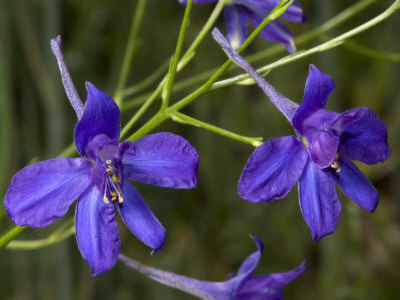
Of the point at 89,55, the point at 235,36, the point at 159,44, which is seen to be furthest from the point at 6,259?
Answer: the point at 235,36

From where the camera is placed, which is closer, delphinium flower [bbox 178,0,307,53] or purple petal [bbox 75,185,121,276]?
purple petal [bbox 75,185,121,276]

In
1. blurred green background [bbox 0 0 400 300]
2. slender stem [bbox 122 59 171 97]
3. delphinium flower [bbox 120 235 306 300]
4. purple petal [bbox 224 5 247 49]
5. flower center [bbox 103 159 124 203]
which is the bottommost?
blurred green background [bbox 0 0 400 300]

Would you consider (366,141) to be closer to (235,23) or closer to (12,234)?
(235,23)

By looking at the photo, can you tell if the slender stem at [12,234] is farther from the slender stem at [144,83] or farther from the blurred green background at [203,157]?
the blurred green background at [203,157]

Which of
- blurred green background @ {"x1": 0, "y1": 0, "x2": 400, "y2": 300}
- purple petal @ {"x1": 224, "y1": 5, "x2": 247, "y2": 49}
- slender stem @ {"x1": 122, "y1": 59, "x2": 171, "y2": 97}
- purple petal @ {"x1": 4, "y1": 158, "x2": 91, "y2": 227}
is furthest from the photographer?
blurred green background @ {"x1": 0, "y1": 0, "x2": 400, "y2": 300}

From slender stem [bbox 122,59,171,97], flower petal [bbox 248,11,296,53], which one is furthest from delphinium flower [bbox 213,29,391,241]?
slender stem [bbox 122,59,171,97]

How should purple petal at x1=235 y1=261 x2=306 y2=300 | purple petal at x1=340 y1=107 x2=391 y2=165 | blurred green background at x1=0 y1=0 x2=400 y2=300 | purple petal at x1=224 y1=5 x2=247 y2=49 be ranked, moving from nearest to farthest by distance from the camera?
purple petal at x1=340 y1=107 x2=391 y2=165 → purple petal at x1=235 y1=261 x2=306 y2=300 → purple petal at x1=224 y1=5 x2=247 y2=49 → blurred green background at x1=0 y1=0 x2=400 y2=300

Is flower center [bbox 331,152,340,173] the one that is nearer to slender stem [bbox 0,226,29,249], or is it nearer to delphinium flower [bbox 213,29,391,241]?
delphinium flower [bbox 213,29,391,241]

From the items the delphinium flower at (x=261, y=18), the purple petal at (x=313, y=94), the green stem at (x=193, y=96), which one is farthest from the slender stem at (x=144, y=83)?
the purple petal at (x=313, y=94)

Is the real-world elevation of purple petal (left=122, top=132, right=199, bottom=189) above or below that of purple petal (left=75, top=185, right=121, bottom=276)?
above
